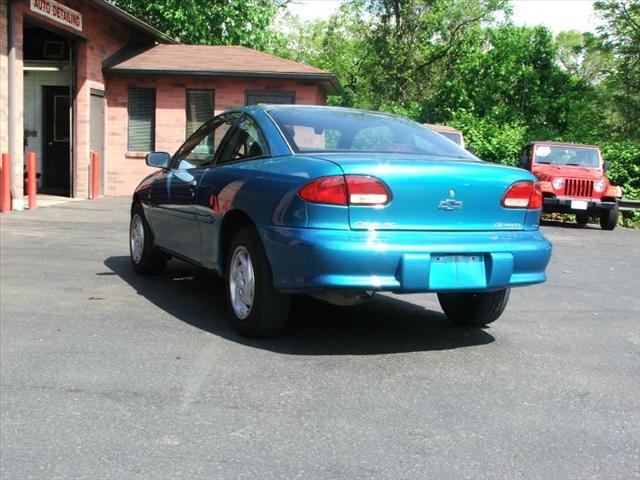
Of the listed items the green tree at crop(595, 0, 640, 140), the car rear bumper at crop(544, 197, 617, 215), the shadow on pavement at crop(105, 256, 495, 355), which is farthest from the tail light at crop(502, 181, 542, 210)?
the green tree at crop(595, 0, 640, 140)

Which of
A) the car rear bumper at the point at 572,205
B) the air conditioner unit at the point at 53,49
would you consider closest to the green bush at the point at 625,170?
the car rear bumper at the point at 572,205

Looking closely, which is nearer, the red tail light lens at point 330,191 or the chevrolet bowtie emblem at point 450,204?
the red tail light lens at point 330,191

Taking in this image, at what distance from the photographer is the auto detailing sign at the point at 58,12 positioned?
13.6m

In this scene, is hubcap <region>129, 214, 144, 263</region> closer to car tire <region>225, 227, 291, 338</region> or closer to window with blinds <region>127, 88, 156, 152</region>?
car tire <region>225, 227, 291, 338</region>

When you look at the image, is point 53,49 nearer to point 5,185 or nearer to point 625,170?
point 5,185

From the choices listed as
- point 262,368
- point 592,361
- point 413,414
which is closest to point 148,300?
point 262,368

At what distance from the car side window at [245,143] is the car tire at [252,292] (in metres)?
0.61

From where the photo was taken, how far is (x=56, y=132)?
60.6 feet

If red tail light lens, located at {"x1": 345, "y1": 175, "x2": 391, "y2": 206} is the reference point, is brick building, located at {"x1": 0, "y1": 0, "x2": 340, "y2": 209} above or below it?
above

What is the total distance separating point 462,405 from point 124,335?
236 cm

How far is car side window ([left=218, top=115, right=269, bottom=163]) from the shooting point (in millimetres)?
4941

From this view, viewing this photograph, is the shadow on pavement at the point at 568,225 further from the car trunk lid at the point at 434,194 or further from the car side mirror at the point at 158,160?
the car trunk lid at the point at 434,194

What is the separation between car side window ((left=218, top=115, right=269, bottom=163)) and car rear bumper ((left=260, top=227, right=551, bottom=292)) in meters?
0.83

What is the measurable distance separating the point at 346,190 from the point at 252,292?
100cm
